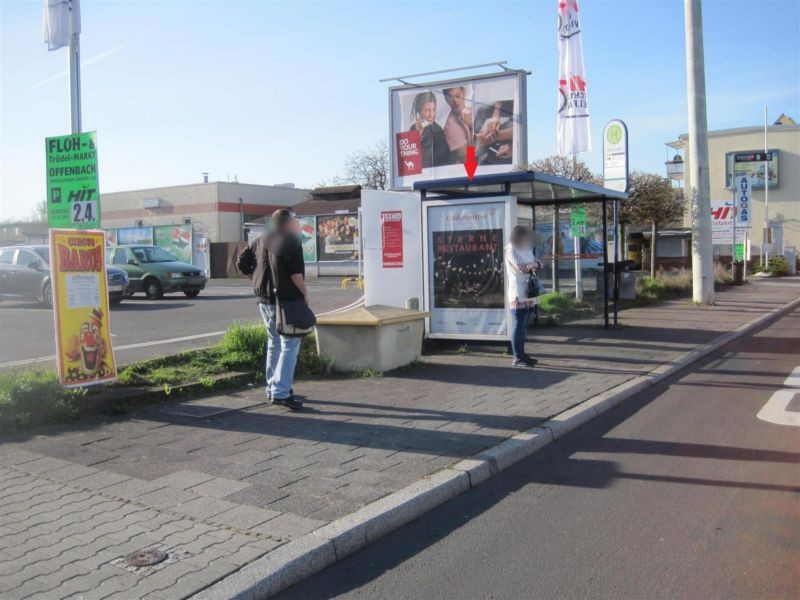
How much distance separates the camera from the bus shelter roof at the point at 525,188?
1050cm

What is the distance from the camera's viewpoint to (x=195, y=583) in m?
3.63

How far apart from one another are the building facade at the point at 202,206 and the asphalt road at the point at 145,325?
1104 inches

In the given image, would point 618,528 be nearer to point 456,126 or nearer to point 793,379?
point 793,379

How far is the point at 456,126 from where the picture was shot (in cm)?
1727

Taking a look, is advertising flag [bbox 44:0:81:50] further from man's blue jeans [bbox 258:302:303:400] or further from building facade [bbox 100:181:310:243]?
building facade [bbox 100:181:310:243]

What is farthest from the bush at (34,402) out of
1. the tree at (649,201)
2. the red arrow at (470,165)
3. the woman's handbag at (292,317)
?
the tree at (649,201)

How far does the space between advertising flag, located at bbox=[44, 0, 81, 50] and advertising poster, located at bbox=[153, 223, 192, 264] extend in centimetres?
3801

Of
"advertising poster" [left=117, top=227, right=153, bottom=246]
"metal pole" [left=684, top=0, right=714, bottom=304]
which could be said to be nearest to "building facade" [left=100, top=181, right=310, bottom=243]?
"advertising poster" [left=117, top=227, right=153, bottom=246]

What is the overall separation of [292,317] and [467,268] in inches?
172

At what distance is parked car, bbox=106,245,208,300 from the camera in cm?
2120

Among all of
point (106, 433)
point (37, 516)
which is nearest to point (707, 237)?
point (106, 433)

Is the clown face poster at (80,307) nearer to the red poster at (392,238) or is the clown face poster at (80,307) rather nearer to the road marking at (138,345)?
the road marking at (138,345)

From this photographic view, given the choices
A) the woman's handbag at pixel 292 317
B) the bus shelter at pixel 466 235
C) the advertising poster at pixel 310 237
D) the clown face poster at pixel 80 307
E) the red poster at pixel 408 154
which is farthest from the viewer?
the advertising poster at pixel 310 237

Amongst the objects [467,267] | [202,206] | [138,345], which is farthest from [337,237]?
[467,267]
